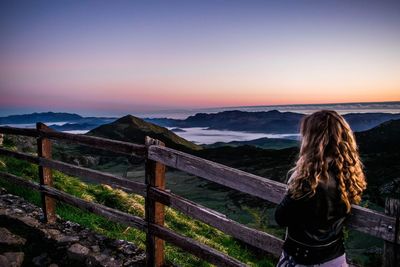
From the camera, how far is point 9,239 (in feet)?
18.4

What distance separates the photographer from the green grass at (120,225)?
6.89 metres

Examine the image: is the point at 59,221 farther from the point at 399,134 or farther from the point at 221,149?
the point at 399,134

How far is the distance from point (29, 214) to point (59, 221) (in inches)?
27.8

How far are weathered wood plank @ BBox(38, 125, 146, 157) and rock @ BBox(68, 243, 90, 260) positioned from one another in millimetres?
1620

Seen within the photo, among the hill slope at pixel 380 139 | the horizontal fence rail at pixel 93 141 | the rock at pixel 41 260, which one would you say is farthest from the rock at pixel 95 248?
the hill slope at pixel 380 139

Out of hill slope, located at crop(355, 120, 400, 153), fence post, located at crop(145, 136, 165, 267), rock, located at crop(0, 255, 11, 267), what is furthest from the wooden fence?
hill slope, located at crop(355, 120, 400, 153)

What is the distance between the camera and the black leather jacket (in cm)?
266

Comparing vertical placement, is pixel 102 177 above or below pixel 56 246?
above

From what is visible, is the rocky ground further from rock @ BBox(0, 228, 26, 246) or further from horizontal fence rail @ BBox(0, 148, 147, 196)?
horizontal fence rail @ BBox(0, 148, 147, 196)

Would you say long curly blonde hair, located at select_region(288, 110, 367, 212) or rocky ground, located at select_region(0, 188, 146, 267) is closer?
long curly blonde hair, located at select_region(288, 110, 367, 212)

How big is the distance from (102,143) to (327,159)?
3.86 metres

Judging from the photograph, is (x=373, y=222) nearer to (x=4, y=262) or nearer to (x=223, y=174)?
(x=223, y=174)

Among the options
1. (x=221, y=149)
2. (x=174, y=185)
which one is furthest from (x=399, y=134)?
(x=174, y=185)

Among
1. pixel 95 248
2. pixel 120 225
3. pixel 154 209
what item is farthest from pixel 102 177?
pixel 120 225
